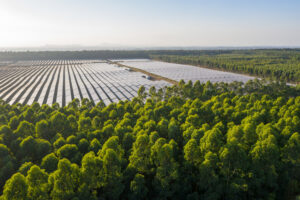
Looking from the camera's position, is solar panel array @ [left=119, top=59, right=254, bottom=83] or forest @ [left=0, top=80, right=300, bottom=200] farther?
solar panel array @ [left=119, top=59, right=254, bottom=83]

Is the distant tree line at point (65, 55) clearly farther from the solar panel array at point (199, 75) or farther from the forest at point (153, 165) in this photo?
the forest at point (153, 165)

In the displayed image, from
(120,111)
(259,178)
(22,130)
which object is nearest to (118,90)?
(120,111)

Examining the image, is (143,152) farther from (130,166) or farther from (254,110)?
(254,110)

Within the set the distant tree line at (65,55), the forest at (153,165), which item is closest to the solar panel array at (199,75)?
the forest at (153,165)

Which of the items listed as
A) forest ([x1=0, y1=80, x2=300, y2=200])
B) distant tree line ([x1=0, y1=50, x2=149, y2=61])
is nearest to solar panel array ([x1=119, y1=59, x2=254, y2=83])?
forest ([x1=0, y1=80, x2=300, y2=200])

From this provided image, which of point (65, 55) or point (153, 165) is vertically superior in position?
point (65, 55)

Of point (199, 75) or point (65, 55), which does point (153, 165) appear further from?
point (65, 55)

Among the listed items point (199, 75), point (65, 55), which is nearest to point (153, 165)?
point (199, 75)

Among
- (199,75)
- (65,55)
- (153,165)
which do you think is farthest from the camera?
(65,55)

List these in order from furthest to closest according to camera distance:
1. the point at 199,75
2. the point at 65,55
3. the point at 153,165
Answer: the point at 65,55
the point at 199,75
the point at 153,165

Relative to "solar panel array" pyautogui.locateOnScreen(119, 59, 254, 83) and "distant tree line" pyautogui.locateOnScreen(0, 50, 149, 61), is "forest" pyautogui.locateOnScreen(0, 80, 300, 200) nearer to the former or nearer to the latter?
"solar panel array" pyautogui.locateOnScreen(119, 59, 254, 83)

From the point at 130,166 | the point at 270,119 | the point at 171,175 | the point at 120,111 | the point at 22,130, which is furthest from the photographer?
the point at 120,111
